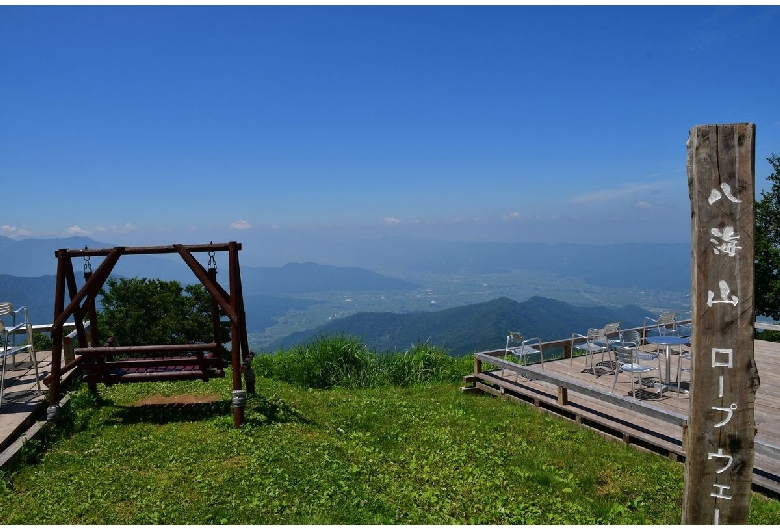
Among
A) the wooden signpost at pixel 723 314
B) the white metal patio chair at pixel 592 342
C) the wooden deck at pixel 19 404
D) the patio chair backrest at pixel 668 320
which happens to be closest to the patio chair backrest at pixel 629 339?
the white metal patio chair at pixel 592 342

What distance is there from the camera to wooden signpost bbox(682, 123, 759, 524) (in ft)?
10.7

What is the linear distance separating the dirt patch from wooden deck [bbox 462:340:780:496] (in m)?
5.48

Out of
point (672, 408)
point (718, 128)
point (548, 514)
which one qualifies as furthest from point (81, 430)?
point (672, 408)

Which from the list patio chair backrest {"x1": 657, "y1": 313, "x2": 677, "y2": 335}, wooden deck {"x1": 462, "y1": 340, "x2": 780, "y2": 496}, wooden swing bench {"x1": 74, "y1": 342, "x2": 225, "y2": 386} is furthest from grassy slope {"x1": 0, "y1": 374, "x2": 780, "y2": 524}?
patio chair backrest {"x1": 657, "y1": 313, "x2": 677, "y2": 335}

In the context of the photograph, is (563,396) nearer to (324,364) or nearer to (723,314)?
(723,314)

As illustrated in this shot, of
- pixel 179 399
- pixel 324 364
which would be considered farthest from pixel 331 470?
pixel 324 364

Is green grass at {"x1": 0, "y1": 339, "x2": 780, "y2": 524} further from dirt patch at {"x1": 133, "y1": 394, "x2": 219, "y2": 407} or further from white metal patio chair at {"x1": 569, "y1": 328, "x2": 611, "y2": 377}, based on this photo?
white metal patio chair at {"x1": 569, "y1": 328, "x2": 611, "y2": 377}

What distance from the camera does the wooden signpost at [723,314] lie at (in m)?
3.26

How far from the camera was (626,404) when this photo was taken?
7.66 meters

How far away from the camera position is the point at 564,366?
11914 millimetres

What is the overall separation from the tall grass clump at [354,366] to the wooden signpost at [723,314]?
9209mm

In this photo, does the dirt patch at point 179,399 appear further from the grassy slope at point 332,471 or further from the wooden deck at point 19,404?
the wooden deck at point 19,404

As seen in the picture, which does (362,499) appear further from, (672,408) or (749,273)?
(672,408)

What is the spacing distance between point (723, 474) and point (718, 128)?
95.2 inches
